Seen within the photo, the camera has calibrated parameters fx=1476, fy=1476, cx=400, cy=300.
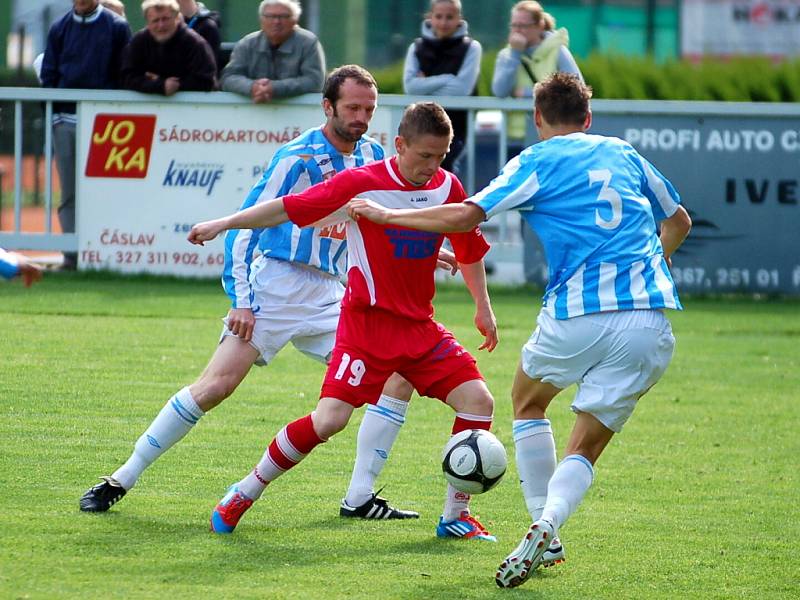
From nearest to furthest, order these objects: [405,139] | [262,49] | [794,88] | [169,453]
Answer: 1. [405,139]
2. [169,453]
3. [262,49]
4. [794,88]

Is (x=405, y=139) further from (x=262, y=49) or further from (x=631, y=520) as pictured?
(x=262, y=49)

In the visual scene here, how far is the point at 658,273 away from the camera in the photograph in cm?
536

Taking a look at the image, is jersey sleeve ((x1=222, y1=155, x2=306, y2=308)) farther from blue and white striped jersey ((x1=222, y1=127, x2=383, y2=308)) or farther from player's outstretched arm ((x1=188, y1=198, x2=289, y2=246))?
player's outstretched arm ((x1=188, y1=198, x2=289, y2=246))

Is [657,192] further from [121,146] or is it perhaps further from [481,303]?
[121,146]

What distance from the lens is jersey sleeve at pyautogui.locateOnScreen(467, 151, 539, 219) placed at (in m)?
5.21

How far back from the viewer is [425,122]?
5.54 meters

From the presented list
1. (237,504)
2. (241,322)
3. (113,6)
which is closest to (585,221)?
(241,322)

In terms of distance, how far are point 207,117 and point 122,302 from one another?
7.18 ft

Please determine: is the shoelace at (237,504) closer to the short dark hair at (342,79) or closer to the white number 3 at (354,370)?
the white number 3 at (354,370)

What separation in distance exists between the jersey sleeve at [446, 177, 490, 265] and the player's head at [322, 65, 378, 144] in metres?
0.50

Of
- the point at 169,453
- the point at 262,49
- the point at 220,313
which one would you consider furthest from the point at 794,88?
the point at 169,453

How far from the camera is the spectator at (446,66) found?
43.8ft

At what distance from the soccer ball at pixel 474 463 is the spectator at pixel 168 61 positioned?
324 inches

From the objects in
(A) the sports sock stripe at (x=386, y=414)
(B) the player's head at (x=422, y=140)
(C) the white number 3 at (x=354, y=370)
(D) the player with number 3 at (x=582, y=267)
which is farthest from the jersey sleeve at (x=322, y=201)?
(A) the sports sock stripe at (x=386, y=414)
